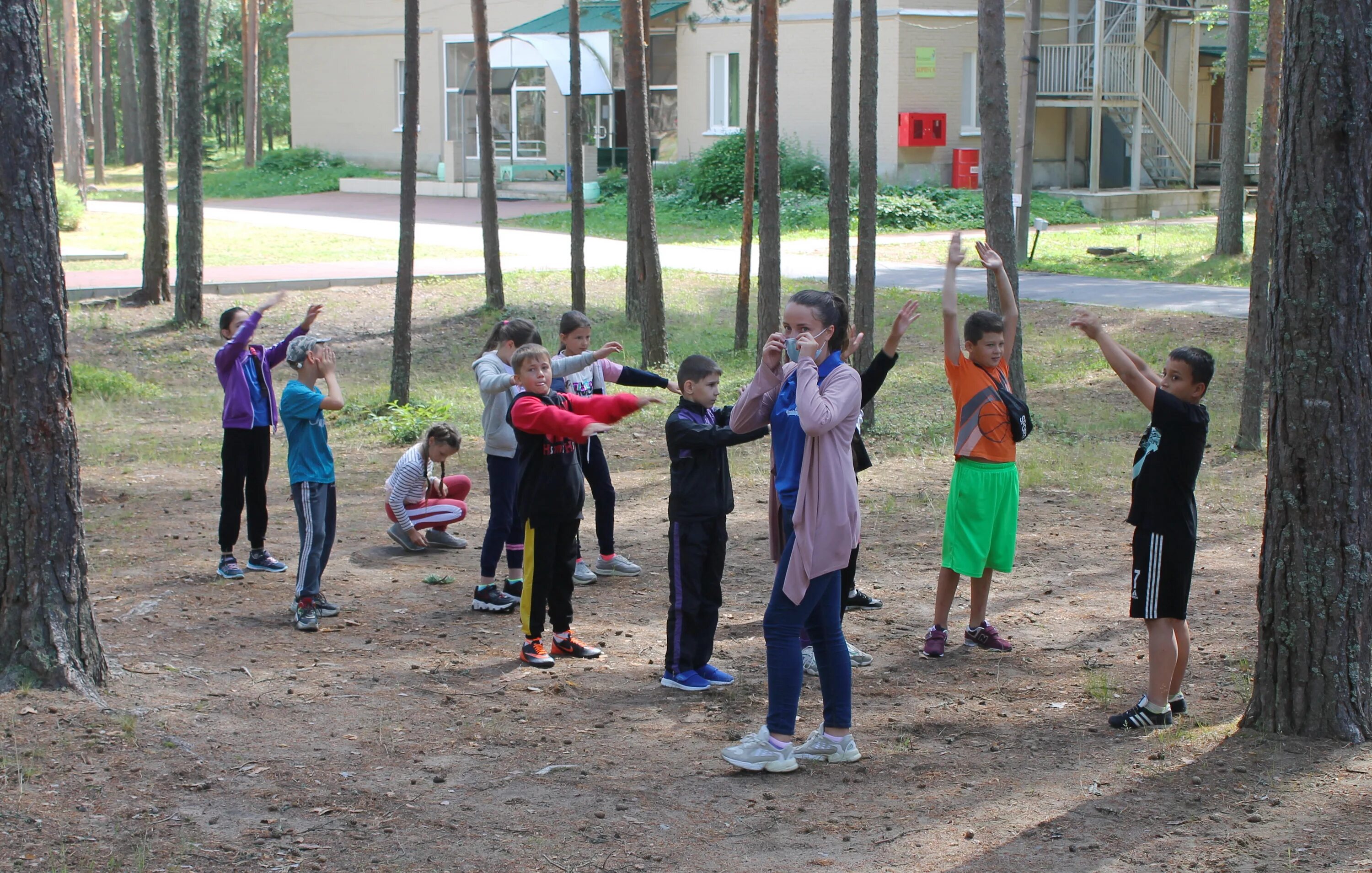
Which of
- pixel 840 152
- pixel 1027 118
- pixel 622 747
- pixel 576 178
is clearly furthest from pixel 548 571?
pixel 1027 118

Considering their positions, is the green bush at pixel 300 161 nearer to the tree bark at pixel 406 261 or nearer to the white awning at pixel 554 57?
the white awning at pixel 554 57

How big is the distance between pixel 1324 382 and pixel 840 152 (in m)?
8.43

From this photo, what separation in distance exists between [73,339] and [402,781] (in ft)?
47.7

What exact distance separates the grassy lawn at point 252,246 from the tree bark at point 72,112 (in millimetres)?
5588

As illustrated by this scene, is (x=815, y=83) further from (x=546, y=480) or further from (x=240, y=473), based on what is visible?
(x=546, y=480)

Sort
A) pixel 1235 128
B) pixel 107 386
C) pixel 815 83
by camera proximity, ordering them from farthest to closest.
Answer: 1. pixel 815 83
2. pixel 1235 128
3. pixel 107 386

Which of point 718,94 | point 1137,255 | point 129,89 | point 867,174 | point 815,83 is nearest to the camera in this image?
point 867,174

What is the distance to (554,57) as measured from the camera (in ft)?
124

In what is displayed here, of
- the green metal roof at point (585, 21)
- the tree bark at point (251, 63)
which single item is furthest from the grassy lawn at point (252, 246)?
the tree bark at point (251, 63)

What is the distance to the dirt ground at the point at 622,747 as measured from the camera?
411 centimetres

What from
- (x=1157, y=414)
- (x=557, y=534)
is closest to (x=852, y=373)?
(x=1157, y=414)

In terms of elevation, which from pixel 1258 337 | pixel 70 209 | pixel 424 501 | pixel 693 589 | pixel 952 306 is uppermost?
pixel 70 209

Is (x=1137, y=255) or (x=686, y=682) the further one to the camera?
(x=1137, y=255)

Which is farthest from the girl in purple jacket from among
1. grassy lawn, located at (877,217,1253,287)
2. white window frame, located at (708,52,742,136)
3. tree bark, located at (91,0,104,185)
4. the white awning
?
tree bark, located at (91,0,104,185)
